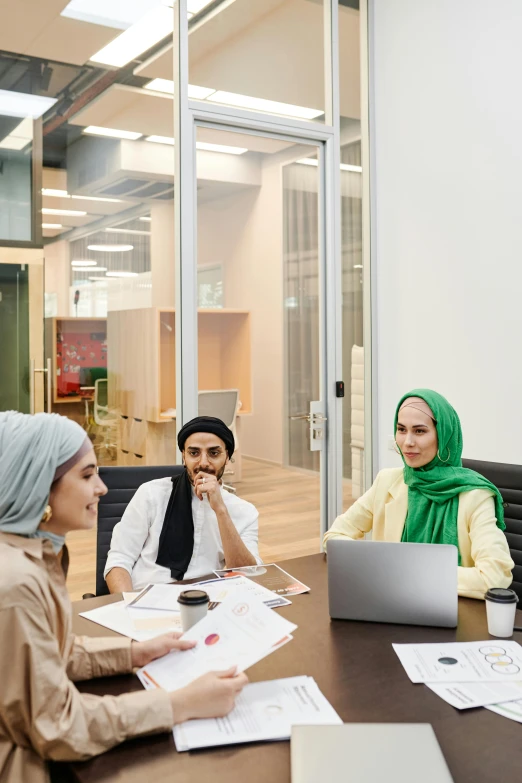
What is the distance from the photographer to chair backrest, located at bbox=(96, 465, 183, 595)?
2.66 metres

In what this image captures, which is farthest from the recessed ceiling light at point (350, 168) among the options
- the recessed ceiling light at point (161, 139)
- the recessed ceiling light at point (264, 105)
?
the recessed ceiling light at point (161, 139)

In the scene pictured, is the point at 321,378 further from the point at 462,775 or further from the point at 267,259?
the point at 462,775

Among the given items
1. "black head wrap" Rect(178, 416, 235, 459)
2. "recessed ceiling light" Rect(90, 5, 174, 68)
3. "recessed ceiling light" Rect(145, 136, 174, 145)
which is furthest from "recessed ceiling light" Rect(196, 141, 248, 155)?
"black head wrap" Rect(178, 416, 235, 459)

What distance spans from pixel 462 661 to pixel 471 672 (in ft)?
0.18

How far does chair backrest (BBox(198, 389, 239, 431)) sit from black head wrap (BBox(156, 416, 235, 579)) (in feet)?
4.03

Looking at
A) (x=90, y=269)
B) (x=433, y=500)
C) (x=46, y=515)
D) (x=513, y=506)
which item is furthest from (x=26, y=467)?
(x=90, y=269)

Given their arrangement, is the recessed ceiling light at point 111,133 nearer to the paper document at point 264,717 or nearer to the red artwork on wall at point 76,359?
the red artwork on wall at point 76,359

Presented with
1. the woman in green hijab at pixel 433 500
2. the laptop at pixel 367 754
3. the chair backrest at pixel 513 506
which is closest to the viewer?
the laptop at pixel 367 754

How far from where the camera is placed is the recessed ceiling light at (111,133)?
11.2ft

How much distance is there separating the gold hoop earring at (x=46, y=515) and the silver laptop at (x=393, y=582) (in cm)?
74

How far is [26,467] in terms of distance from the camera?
4.12 feet

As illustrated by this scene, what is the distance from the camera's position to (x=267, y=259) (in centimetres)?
397

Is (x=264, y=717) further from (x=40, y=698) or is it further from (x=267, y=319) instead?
(x=267, y=319)

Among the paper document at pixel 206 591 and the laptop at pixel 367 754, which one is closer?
the laptop at pixel 367 754
